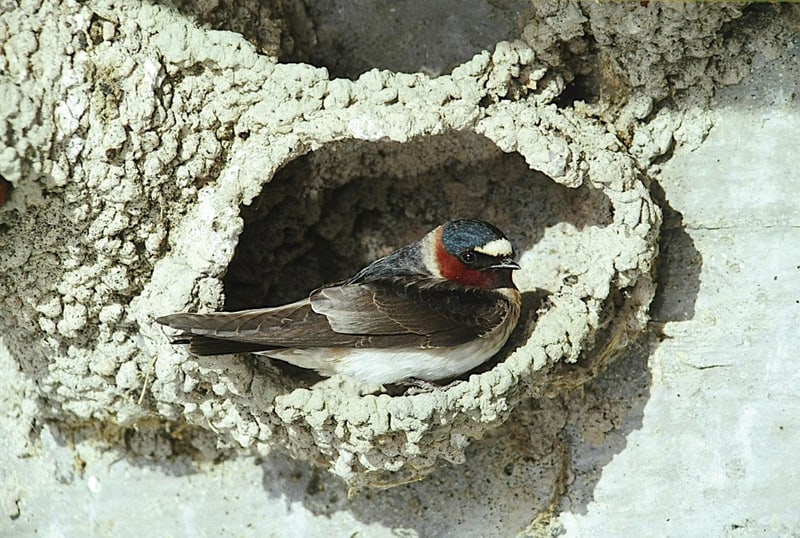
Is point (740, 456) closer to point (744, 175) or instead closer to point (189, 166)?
point (744, 175)

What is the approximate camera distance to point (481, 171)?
405 centimetres

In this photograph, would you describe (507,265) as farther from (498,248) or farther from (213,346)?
(213,346)

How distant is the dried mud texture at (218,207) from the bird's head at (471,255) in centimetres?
19

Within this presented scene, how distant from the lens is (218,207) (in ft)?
11.3

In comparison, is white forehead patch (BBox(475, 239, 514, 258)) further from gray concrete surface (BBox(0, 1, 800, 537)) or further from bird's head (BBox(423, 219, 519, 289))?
gray concrete surface (BBox(0, 1, 800, 537))

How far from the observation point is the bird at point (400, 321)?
10.8 feet

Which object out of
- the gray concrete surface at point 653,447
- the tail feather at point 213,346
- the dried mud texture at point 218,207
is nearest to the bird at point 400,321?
the tail feather at point 213,346

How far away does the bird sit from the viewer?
10.8 ft

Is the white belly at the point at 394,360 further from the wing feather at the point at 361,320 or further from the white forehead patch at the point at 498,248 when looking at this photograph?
the white forehead patch at the point at 498,248

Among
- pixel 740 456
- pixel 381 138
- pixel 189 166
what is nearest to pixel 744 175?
pixel 740 456

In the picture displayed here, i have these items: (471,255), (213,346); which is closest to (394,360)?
(471,255)

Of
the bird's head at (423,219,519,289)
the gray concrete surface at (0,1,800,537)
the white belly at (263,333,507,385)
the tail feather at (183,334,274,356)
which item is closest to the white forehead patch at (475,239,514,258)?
the bird's head at (423,219,519,289)

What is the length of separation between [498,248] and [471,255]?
0.11 metres

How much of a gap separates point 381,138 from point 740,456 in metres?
1.47
